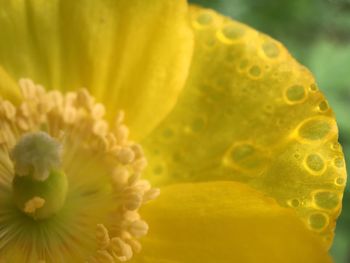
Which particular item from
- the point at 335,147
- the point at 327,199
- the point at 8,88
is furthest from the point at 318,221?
the point at 8,88

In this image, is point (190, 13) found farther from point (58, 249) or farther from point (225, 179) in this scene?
point (58, 249)

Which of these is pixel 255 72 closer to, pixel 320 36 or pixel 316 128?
pixel 316 128

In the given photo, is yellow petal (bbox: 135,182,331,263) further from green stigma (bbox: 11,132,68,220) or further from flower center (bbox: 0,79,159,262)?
green stigma (bbox: 11,132,68,220)

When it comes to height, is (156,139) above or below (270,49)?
below

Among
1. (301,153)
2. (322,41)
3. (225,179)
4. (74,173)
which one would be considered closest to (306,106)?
(301,153)

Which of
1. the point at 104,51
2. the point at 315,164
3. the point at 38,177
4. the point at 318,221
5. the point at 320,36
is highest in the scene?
the point at 320,36

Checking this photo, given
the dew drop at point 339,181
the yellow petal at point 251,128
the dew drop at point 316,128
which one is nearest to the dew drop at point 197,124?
the yellow petal at point 251,128

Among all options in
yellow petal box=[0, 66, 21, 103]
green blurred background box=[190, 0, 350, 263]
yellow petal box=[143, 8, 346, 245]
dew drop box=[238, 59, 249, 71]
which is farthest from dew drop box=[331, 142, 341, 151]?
Result: green blurred background box=[190, 0, 350, 263]
